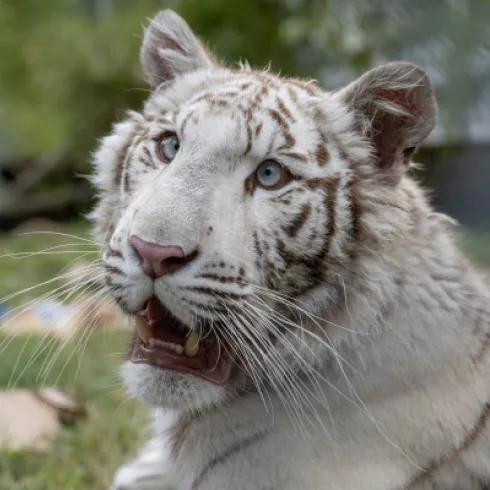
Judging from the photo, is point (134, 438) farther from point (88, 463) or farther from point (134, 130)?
point (134, 130)

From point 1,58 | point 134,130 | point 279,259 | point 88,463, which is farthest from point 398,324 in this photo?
point 1,58

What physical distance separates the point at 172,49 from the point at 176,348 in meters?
0.78

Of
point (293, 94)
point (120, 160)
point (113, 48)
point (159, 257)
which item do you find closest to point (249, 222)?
point (159, 257)

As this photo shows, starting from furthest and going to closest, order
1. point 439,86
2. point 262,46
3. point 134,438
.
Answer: point 262,46, point 439,86, point 134,438

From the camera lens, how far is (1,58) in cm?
803

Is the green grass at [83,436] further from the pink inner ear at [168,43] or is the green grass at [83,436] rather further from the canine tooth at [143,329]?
the pink inner ear at [168,43]

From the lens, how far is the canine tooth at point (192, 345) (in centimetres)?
165

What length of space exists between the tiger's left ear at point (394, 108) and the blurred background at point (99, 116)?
504 mm

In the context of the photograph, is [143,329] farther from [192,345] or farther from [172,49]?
[172,49]

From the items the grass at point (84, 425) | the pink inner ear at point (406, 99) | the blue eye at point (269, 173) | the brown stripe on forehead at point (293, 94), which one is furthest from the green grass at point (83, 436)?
the pink inner ear at point (406, 99)

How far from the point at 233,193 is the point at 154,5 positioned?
6.11 metres

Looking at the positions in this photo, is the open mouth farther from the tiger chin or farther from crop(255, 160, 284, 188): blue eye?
crop(255, 160, 284, 188): blue eye

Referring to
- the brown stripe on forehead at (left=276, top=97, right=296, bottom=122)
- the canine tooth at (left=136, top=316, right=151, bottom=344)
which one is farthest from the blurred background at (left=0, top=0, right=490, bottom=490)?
the brown stripe on forehead at (left=276, top=97, right=296, bottom=122)

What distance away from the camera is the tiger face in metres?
1.58
